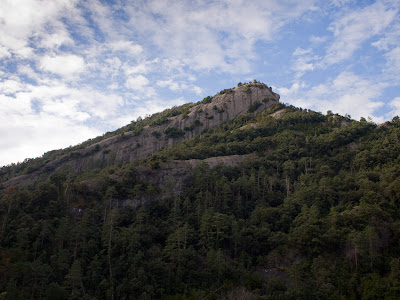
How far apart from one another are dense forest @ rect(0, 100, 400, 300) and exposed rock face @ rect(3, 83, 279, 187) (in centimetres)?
2668

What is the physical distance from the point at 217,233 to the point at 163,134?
54.2 metres

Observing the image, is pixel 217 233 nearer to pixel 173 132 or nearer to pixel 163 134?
pixel 173 132

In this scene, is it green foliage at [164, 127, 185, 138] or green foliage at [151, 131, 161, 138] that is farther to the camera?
green foliage at [164, 127, 185, 138]

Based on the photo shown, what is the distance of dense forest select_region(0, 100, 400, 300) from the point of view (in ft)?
117

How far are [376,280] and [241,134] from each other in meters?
50.9

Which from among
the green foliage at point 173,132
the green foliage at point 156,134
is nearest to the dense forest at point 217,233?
the green foliage at point 156,134

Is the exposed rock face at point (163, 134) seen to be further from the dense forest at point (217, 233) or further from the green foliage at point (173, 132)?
the dense forest at point (217, 233)

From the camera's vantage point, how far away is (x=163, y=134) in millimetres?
95625

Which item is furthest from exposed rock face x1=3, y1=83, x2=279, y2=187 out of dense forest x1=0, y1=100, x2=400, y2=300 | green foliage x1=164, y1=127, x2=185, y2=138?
dense forest x1=0, y1=100, x2=400, y2=300

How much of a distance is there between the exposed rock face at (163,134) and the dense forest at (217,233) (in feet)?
87.5

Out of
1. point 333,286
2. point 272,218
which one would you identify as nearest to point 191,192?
point 272,218

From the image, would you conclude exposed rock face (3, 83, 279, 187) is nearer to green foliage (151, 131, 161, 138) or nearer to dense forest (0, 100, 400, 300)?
green foliage (151, 131, 161, 138)

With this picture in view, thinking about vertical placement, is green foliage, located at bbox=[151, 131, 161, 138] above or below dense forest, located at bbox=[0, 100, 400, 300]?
above

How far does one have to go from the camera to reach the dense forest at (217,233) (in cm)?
3581
